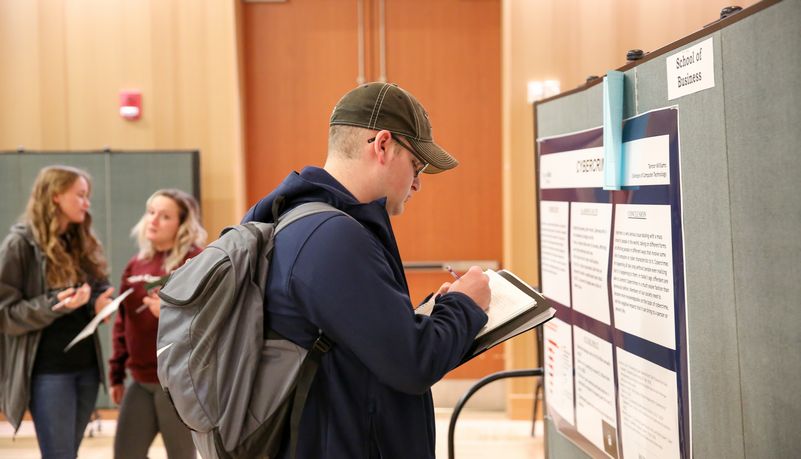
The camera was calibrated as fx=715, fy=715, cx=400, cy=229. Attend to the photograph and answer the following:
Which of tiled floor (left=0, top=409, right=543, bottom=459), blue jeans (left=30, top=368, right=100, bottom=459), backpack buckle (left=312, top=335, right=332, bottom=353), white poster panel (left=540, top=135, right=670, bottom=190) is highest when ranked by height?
white poster panel (left=540, top=135, right=670, bottom=190)

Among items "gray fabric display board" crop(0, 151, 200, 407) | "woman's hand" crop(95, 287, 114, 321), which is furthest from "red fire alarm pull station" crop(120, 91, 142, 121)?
"woman's hand" crop(95, 287, 114, 321)

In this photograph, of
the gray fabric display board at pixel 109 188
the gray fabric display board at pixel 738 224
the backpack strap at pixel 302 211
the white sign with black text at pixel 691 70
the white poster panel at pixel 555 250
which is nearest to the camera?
the gray fabric display board at pixel 738 224

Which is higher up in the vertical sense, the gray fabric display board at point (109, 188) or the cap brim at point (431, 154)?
the gray fabric display board at point (109, 188)

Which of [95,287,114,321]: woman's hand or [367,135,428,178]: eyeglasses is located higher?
[367,135,428,178]: eyeglasses

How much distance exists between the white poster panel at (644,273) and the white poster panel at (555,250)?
32cm

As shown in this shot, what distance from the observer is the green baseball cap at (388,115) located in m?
1.41

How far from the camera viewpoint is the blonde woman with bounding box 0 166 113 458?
2650 millimetres

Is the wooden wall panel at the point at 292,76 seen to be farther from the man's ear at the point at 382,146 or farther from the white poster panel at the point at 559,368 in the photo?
the man's ear at the point at 382,146

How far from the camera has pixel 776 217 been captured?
41.7 inches

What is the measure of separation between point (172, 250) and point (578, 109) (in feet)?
6.27

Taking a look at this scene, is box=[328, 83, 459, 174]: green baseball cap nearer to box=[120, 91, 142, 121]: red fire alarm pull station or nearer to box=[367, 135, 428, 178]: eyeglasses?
box=[367, 135, 428, 178]: eyeglasses

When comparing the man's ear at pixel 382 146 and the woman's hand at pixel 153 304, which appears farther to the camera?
the woman's hand at pixel 153 304

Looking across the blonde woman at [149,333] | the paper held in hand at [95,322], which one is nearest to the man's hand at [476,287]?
the blonde woman at [149,333]

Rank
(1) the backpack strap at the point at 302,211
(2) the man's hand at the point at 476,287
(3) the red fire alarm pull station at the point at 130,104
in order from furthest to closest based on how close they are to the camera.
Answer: (3) the red fire alarm pull station at the point at 130,104 → (2) the man's hand at the point at 476,287 → (1) the backpack strap at the point at 302,211
